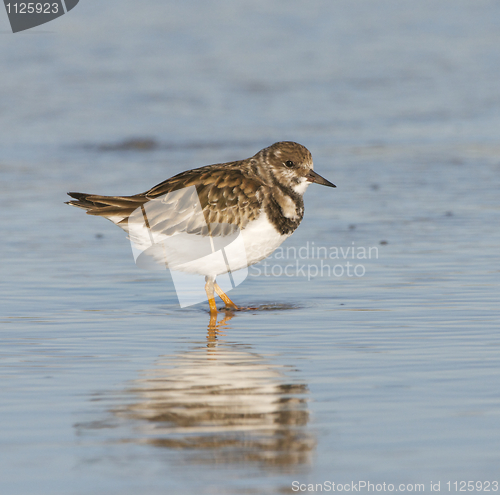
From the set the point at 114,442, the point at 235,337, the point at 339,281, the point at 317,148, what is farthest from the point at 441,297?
the point at 317,148

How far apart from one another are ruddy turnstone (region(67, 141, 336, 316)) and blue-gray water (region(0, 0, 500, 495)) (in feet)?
1.75

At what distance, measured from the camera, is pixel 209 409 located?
4188 mm

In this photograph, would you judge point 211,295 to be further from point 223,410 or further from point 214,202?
point 223,410

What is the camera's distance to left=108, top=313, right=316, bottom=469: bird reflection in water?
366 cm

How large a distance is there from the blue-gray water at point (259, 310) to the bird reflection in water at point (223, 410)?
0.01 meters

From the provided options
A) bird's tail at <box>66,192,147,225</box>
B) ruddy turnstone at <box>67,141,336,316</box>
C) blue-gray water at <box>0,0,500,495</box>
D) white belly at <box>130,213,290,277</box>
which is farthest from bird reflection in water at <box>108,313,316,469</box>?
bird's tail at <box>66,192,147,225</box>

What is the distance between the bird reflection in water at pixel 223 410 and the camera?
12.0ft

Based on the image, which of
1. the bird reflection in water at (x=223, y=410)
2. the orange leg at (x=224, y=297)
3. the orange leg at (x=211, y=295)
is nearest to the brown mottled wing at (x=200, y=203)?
the orange leg at (x=211, y=295)

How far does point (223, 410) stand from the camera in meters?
4.18

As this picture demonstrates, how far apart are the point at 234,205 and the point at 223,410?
2561 mm

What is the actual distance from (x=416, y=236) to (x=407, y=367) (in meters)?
4.20

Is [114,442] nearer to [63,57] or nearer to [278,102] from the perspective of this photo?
[278,102]

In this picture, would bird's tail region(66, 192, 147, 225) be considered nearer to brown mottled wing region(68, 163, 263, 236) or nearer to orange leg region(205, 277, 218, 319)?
brown mottled wing region(68, 163, 263, 236)

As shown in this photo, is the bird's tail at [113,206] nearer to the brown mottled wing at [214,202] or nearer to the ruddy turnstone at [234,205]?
the ruddy turnstone at [234,205]
